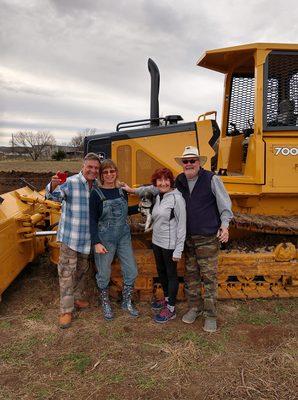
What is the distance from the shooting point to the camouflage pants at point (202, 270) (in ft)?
12.3

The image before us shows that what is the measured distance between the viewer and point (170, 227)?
12.5ft

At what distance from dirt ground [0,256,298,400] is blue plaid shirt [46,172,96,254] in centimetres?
84

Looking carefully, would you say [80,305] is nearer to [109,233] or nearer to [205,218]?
[109,233]

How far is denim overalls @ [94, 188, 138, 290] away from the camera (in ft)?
12.8

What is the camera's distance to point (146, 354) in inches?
135

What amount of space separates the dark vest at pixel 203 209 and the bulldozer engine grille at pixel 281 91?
1.18 meters

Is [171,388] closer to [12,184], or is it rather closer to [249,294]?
[249,294]

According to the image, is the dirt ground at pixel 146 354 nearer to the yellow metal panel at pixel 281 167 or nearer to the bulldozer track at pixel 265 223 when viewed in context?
the bulldozer track at pixel 265 223

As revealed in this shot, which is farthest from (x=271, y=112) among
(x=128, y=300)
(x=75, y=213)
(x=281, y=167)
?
(x=128, y=300)

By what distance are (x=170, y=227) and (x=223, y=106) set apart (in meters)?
2.55

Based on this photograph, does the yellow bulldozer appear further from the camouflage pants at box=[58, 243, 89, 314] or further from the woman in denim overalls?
the camouflage pants at box=[58, 243, 89, 314]

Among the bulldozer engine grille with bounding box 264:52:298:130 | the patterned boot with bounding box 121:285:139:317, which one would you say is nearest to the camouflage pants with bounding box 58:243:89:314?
the patterned boot with bounding box 121:285:139:317

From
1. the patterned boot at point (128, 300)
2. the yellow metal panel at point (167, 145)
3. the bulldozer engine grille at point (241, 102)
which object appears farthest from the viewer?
the bulldozer engine grille at point (241, 102)

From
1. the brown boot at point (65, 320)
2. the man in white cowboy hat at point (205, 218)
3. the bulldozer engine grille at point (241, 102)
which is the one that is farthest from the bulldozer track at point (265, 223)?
the brown boot at point (65, 320)
